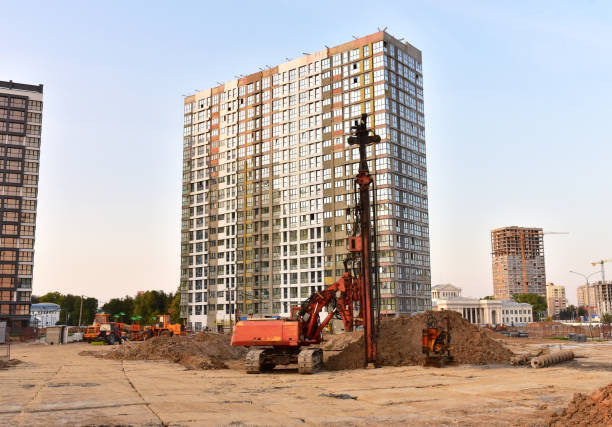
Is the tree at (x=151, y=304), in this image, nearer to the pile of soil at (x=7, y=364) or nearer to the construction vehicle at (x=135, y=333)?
the construction vehicle at (x=135, y=333)

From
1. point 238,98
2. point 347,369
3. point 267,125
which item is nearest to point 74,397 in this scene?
point 347,369

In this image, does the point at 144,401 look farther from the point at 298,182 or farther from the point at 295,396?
the point at 298,182

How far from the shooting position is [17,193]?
12744cm

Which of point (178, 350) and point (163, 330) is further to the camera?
point (163, 330)

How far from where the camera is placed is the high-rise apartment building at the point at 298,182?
111m

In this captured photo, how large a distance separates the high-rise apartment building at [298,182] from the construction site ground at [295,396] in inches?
3036

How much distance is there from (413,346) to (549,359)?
8.60 metres

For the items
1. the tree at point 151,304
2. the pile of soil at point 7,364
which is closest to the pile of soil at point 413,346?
the pile of soil at point 7,364

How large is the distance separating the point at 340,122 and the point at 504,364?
86051 millimetres

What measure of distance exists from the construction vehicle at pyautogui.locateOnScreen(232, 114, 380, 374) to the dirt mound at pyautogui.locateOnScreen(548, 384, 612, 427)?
16.7 m

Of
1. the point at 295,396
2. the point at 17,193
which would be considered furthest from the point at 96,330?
the point at 17,193

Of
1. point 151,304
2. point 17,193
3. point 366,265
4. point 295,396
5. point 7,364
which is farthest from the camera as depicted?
point 151,304

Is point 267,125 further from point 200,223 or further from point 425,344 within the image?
point 425,344

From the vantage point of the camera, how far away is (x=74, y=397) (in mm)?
22266
